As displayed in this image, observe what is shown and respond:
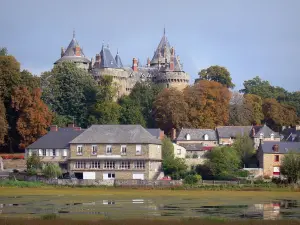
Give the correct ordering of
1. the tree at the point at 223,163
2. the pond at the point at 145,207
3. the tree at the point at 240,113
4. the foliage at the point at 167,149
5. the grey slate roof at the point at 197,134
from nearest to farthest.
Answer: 1. the pond at the point at 145,207
2. the tree at the point at 223,163
3. the foliage at the point at 167,149
4. the grey slate roof at the point at 197,134
5. the tree at the point at 240,113

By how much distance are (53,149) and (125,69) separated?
4743 centimetres

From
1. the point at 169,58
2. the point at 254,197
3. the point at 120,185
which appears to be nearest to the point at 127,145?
the point at 120,185

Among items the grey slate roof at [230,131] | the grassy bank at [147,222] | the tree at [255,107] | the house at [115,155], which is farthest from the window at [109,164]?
the tree at [255,107]

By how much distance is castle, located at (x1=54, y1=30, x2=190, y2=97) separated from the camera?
12506 centimetres

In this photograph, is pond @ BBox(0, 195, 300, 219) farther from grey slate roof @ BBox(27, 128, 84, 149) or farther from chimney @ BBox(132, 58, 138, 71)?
chimney @ BBox(132, 58, 138, 71)

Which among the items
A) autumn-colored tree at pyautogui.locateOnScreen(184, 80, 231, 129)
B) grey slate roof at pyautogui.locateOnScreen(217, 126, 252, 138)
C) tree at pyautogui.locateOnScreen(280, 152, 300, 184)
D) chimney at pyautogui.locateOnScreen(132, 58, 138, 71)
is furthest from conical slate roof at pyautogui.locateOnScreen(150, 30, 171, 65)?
tree at pyautogui.locateOnScreen(280, 152, 300, 184)

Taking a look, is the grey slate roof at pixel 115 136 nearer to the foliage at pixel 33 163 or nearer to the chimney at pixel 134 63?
the foliage at pixel 33 163

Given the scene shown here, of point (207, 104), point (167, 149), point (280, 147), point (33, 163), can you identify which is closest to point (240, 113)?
point (207, 104)

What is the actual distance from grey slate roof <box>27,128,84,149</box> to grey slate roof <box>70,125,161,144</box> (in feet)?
10.5

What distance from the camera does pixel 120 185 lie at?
73.5m

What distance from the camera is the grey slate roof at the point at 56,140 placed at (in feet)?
282

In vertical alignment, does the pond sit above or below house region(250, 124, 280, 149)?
below

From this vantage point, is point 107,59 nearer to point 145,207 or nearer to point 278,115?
point 278,115

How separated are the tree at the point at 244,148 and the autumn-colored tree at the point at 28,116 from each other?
22.1 m
